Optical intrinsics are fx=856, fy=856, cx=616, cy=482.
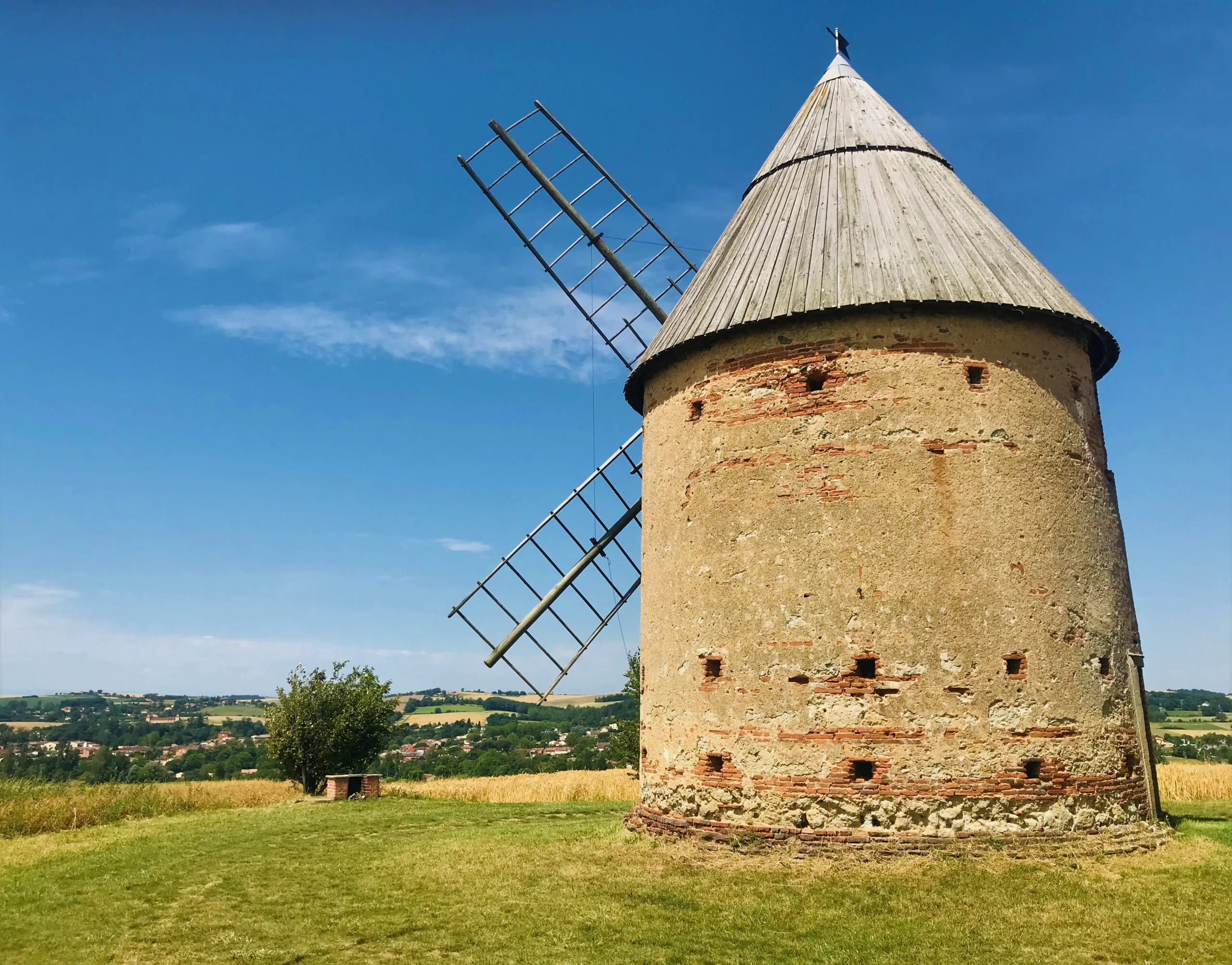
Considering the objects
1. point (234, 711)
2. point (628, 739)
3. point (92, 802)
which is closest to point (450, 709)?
point (234, 711)

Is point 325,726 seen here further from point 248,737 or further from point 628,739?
point 248,737

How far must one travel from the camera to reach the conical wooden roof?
955 centimetres

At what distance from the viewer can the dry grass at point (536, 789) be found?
1747cm

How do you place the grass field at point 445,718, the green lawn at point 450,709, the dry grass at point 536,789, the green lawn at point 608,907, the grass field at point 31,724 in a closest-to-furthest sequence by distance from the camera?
the green lawn at point 608,907 < the dry grass at point 536,789 < the grass field at point 445,718 < the grass field at point 31,724 < the green lawn at point 450,709

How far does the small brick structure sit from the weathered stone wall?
29.4ft

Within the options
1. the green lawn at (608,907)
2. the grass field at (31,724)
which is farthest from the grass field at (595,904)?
the grass field at (31,724)

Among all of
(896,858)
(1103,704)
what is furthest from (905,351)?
(896,858)

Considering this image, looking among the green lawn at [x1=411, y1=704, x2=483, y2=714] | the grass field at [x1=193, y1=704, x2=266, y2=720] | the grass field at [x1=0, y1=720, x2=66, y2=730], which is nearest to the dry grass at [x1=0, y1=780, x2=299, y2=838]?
the green lawn at [x1=411, y1=704, x2=483, y2=714]

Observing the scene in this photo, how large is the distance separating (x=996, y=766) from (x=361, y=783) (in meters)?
12.8

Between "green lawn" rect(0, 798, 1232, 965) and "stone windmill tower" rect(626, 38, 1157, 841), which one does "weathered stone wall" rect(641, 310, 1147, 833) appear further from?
"green lawn" rect(0, 798, 1232, 965)

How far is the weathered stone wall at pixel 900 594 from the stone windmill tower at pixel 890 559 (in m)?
0.03

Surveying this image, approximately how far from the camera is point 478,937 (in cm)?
663

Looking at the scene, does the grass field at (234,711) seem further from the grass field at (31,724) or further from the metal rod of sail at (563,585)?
the metal rod of sail at (563,585)

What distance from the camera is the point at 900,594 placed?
862 centimetres
